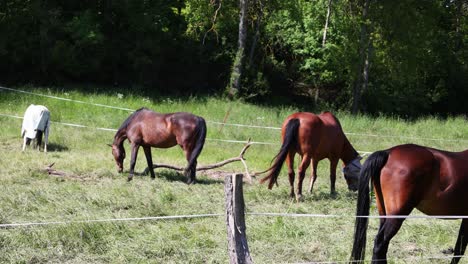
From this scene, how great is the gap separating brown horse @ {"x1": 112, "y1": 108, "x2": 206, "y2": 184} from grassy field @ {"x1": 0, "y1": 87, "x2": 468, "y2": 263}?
0.44 metres

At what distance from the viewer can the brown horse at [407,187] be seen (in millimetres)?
5828

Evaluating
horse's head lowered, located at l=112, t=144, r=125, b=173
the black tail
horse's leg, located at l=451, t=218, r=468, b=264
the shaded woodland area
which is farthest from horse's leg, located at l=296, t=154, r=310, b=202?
the shaded woodland area

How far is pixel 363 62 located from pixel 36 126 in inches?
706

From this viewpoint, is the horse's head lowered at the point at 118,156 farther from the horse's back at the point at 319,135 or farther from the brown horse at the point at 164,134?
the horse's back at the point at 319,135

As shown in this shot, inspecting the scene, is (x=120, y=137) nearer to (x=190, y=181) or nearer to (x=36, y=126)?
(x=190, y=181)

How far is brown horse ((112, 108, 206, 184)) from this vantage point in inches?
436

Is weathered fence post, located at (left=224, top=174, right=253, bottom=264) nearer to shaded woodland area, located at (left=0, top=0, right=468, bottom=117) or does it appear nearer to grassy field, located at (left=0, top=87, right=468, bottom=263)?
Answer: grassy field, located at (left=0, top=87, right=468, bottom=263)

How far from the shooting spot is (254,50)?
29.3 m

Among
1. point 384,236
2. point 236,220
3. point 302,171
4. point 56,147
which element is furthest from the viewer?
point 56,147

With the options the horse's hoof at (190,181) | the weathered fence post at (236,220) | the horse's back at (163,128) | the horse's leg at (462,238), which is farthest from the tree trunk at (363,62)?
the weathered fence post at (236,220)

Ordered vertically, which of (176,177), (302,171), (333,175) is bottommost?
(176,177)

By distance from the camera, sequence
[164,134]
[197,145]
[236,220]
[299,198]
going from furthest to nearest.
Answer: [164,134] → [197,145] → [299,198] → [236,220]

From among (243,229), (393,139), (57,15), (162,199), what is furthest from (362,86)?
(243,229)

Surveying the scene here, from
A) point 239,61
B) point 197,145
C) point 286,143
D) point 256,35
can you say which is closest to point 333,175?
point 286,143
